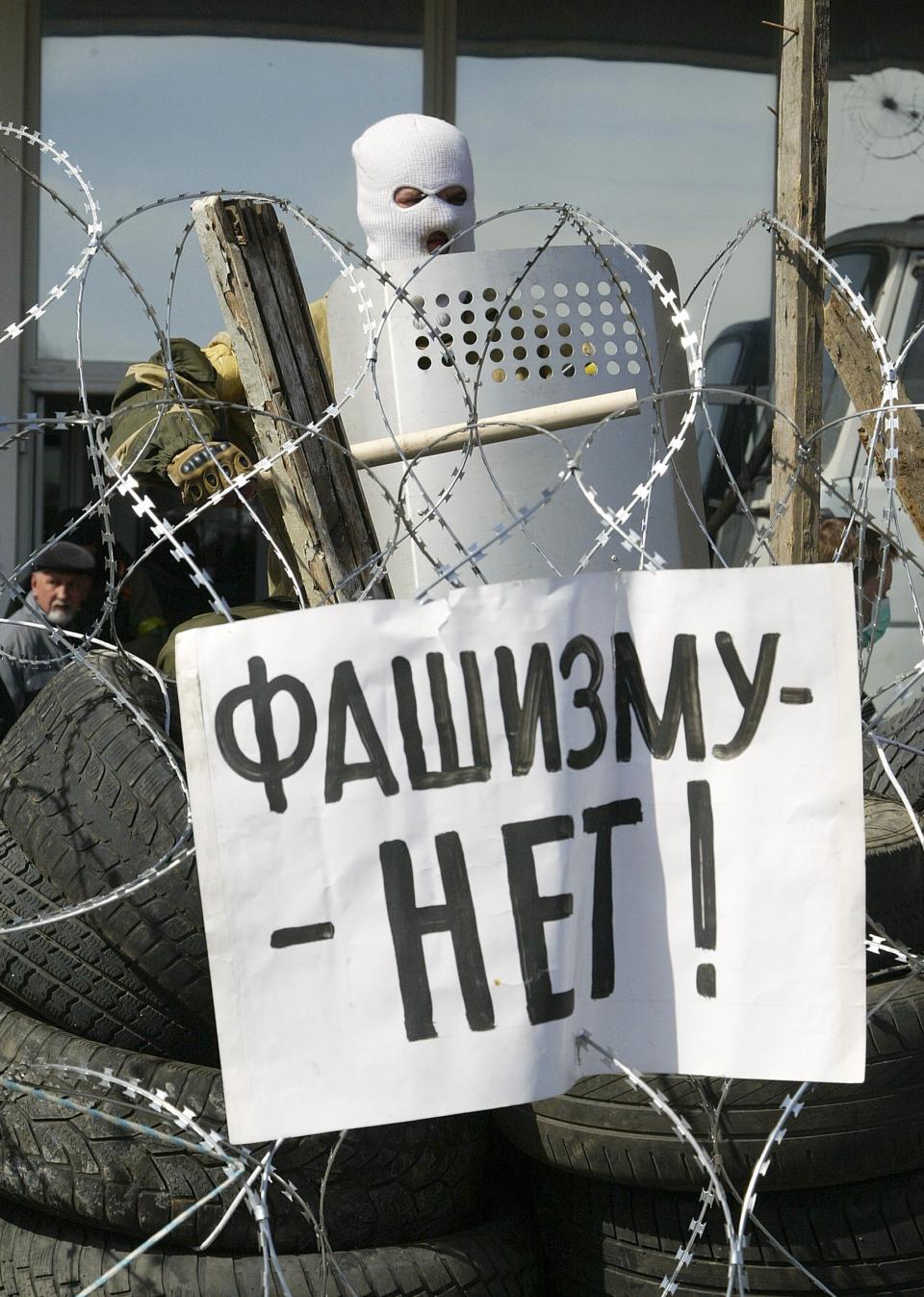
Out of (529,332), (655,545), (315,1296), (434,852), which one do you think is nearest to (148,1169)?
(315,1296)

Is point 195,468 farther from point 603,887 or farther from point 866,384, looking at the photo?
point 866,384

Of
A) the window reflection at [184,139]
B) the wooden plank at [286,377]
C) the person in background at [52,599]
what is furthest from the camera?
the window reflection at [184,139]

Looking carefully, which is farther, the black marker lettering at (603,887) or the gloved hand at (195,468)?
the gloved hand at (195,468)

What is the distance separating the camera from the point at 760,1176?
7.00ft

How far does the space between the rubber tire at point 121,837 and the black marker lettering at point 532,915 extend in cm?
90

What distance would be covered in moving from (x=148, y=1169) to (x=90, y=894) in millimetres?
→ 484

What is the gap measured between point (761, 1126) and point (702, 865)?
62 cm

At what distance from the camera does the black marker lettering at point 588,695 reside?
5.66 feet

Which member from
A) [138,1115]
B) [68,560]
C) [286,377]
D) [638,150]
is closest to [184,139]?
[638,150]

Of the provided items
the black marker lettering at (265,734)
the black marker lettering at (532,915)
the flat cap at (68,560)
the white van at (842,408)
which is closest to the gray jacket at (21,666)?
the flat cap at (68,560)

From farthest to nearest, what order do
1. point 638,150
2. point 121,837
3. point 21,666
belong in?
point 638,150 < point 21,666 < point 121,837

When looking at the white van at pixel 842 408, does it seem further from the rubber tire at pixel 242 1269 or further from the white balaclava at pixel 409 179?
the rubber tire at pixel 242 1269

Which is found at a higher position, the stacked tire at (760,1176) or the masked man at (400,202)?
the masked man at (400,202)

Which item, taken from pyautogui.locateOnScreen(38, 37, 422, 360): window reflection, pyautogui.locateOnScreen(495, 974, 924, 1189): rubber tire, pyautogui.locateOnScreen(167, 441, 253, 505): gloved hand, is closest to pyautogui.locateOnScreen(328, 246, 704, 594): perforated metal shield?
pyautogui.locateOnScreen(167, 441, 253, 505): gloved hand
